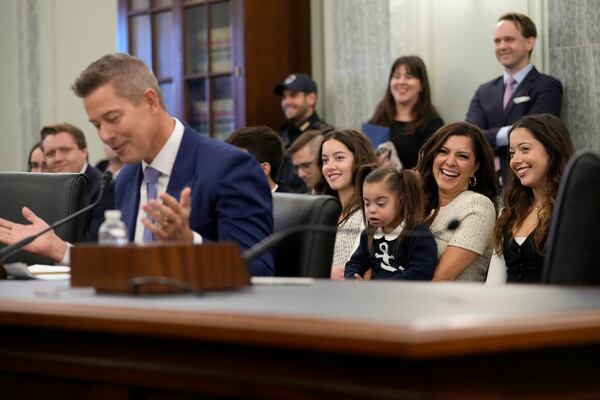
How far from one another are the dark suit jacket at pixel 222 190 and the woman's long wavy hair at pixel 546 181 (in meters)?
1.33

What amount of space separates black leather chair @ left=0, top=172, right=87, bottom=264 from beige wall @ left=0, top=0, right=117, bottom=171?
18.7 ft

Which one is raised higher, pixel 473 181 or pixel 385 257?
pixel 473 181

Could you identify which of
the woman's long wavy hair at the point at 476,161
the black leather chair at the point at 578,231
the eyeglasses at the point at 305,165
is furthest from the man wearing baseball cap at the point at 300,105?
the black leather chair at the point at 578,231

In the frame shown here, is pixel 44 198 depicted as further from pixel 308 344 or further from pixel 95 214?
pixel 308 344

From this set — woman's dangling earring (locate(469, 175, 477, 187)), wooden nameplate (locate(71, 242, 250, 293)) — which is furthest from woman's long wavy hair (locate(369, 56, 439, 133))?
wooden nameplate (locate(71, 242, 250, 293))

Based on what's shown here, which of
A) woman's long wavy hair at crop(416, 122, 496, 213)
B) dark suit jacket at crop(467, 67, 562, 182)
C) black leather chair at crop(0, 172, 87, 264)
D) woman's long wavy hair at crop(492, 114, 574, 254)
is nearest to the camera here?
black leather chair at crop(0, 172, 87, 264)

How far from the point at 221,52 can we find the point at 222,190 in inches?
201

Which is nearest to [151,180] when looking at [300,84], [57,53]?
[300,84]

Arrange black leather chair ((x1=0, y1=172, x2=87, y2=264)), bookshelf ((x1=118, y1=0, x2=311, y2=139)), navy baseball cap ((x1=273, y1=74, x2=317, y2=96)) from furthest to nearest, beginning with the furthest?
bookshelf ((x1=118, y1=0, x2=311, y2=139)), navy baseball cap ((x1=273, y1=74, x2=317, y2=96)), black leather chair ((x1=0, y1=172, x2=87, y2=264))

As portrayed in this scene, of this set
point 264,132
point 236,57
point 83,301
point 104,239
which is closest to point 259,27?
point 236,57

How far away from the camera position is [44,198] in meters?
3.80

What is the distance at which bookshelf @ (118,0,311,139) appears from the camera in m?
7.68

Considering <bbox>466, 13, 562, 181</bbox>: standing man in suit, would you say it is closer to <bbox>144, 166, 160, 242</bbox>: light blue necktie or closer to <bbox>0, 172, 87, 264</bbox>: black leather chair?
<bbox>0, 172, 87, 264</bbox>: black leather chair

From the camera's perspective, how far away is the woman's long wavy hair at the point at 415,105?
639 centimetres
